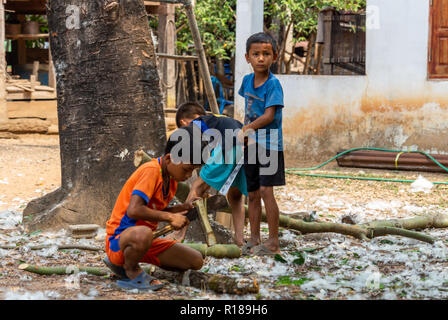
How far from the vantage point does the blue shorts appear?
473 cm

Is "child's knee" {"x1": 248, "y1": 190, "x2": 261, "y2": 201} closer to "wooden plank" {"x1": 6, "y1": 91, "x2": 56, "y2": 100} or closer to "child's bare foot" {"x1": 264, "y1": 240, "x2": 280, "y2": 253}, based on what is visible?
"child's bare foot" {"x1": 264, "y1": 240, "x2": 280, "y2": 253}

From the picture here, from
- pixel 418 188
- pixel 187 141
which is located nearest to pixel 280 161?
pixel 187 141

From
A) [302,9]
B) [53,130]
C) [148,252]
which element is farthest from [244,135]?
[302,9]

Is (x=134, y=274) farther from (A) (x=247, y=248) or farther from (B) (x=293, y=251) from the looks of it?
(B) (x=293, y=251)

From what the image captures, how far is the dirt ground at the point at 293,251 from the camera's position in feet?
11.7

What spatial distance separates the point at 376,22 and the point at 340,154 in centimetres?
205

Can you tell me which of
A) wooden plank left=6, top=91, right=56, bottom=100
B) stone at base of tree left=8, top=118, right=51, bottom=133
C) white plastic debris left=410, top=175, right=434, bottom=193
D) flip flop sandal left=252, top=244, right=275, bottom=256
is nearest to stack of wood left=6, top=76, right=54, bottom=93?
wooden plank left=6, top=91, right=56, bottom=100

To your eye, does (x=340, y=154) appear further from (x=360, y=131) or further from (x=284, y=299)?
(x=284, y=299)

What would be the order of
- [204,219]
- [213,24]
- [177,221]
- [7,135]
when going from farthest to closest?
[213,24] → [7,135] → [204,219] → [177,221]

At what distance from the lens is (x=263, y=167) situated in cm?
465

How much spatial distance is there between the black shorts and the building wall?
533 centimetres

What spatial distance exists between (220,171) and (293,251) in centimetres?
79

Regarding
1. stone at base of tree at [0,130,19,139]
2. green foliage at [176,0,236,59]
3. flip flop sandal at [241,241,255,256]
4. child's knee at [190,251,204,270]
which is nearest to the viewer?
child's knee at [190,251,204,270]
